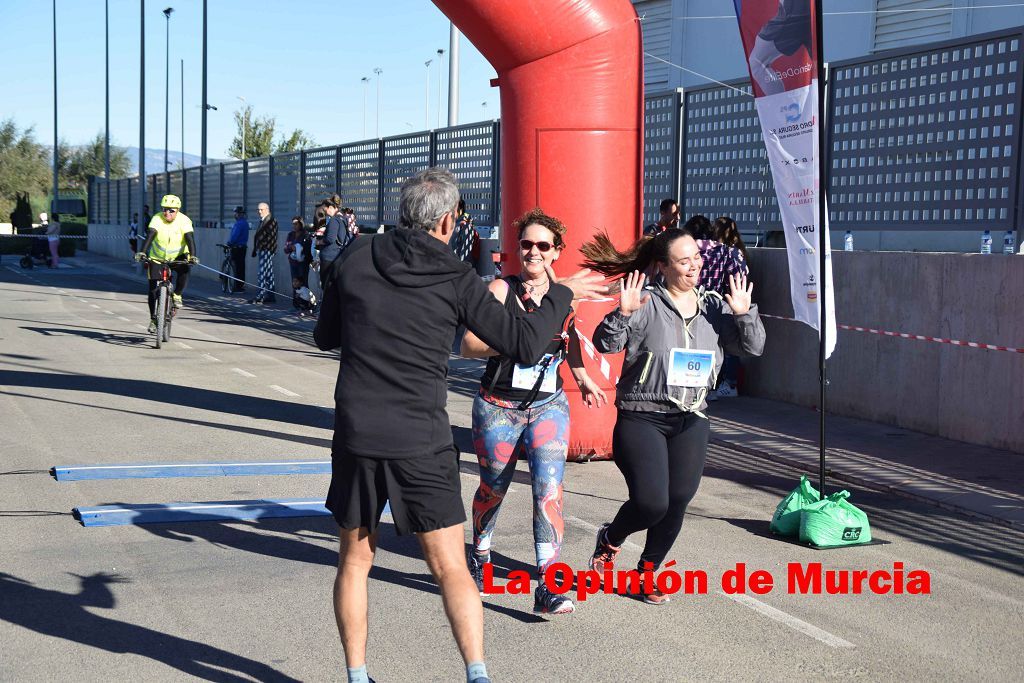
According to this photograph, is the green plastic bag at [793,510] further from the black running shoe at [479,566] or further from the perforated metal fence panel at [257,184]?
the perforated metal fence panel at [257,184]

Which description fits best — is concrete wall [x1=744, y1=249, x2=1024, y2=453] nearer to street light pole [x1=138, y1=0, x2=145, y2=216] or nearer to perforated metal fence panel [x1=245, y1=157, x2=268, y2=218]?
perforated metal fence panel [x1=245, y1=157, x2=268, y2=218]

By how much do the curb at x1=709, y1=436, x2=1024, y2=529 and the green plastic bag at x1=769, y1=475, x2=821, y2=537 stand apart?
1311mm

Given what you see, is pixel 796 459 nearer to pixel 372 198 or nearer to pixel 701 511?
pixel 701 511

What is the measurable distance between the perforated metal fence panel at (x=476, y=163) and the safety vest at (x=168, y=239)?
397 centimetres

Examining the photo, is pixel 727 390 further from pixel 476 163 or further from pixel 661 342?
pixel 661 342

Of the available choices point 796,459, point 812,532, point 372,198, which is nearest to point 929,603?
point 812,532

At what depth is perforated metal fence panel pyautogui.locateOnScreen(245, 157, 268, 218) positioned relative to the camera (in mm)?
31508

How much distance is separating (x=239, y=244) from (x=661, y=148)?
1610 cm

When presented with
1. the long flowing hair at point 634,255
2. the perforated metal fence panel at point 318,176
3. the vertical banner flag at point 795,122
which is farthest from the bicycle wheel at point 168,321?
the long flowing hair at point 634,255

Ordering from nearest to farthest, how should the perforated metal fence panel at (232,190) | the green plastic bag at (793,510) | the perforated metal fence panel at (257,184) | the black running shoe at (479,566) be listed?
the black running shoe at (479,566), the green plastic bag at (793,510), the perforated metal fence panel at (257,184), the perforated metal fence panel at (232,190)

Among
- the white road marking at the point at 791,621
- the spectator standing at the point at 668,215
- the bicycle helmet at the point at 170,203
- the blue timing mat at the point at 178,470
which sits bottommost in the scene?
the white road marking at the point at 791,621

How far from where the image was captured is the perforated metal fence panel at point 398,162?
2183cm

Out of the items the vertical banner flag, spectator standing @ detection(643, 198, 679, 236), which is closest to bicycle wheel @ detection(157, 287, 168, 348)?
spectator standing @ detection(643, 198, 679, 236)

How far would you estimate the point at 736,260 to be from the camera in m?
12.2
